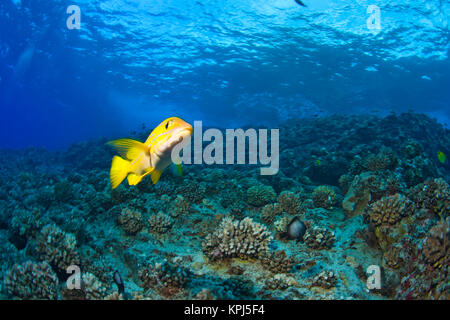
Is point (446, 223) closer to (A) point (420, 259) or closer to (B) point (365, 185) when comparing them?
(A) point (420, 259)

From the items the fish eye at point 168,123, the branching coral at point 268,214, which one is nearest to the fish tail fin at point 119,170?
the fish eye at point 168,123

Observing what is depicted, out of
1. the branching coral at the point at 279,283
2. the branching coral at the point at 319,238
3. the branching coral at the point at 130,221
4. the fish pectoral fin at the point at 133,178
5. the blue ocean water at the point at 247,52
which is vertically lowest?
the branching coral at the point at 279,283

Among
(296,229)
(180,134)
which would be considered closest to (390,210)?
(296,229)

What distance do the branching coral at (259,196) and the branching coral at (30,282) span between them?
202 inches

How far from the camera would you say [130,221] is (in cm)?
565

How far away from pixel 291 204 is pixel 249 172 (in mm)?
4094

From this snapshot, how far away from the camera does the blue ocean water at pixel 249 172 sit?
3.84m

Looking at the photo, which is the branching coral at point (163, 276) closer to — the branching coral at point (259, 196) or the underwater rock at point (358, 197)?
the branching coral at point (259, 196)

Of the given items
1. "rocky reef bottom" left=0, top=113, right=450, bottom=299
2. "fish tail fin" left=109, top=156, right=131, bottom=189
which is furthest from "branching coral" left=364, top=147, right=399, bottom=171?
"fish tail fin" left=109, top=156, right=131, bottom=189

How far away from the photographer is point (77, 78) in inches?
1823

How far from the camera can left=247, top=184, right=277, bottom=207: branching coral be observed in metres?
7.07

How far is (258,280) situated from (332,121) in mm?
16103

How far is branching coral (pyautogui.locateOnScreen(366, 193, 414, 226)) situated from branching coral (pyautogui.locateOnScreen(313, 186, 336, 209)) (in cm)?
190
